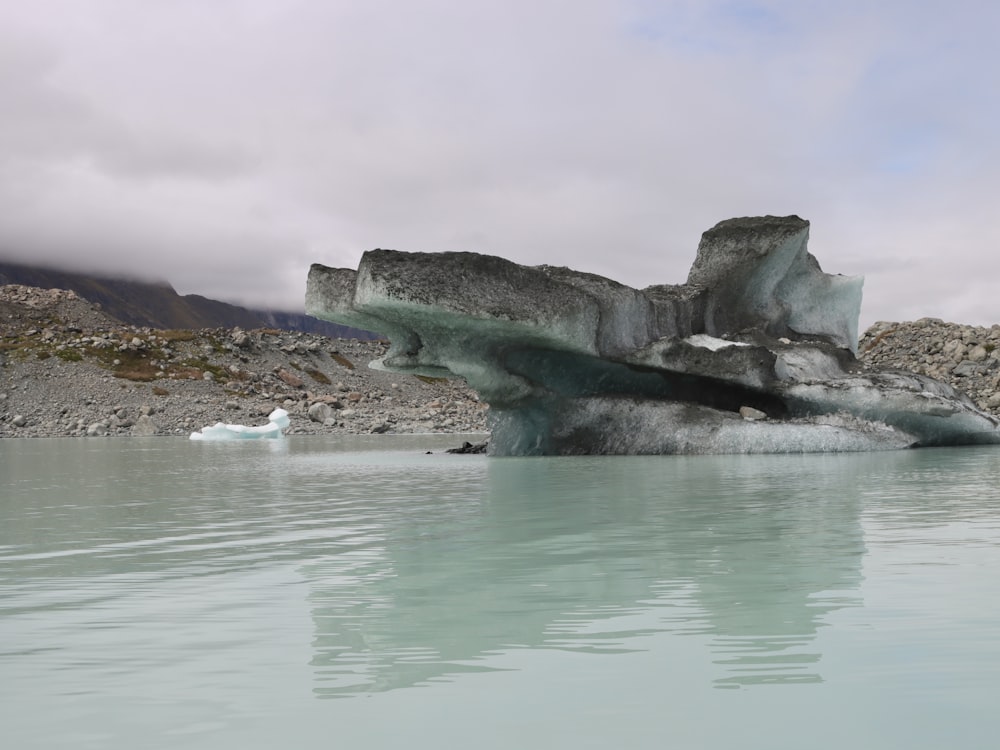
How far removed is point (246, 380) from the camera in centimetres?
6312

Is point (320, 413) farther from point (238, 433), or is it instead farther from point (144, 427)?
point (238, 433)

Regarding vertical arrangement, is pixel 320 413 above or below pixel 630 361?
below

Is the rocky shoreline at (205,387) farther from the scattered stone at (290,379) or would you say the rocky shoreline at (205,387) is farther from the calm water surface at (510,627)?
the calm water surface at (510,627)

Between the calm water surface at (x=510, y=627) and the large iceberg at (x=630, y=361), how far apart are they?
7822 mm

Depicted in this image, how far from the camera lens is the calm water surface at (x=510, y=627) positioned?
8.85 feet

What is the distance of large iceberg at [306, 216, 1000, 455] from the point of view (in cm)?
1564

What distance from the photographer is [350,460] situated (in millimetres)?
17375

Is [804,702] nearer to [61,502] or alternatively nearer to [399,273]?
[61,502]

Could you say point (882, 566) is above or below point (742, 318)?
below

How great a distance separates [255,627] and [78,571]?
197 cm

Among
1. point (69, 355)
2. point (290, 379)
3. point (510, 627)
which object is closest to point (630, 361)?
point (510, 627)

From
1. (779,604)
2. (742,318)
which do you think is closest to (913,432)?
(742,318)

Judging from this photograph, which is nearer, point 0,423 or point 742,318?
point 742,318

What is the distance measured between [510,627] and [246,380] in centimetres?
6169
